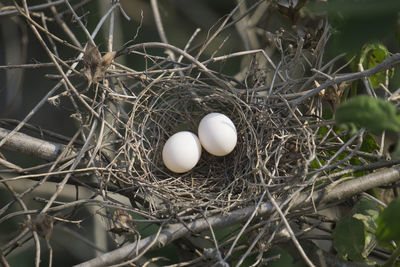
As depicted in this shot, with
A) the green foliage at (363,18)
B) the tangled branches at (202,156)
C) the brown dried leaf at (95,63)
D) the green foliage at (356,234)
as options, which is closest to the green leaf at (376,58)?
the tangled branches at (202,156)

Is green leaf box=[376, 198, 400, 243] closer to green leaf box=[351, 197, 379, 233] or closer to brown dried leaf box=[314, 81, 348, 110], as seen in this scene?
green leaf box=[351, 197, 379, 233]

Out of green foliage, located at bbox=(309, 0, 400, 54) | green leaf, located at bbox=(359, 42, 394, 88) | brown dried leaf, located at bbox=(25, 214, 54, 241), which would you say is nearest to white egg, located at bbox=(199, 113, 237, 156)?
green leaf, located at bbox=(359, 42, 394, 88)

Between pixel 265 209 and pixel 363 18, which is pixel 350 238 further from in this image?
pixel 363 18

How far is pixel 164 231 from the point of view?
1.04m

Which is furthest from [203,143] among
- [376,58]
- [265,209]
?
[376,58]

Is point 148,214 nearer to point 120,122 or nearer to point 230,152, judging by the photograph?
point 120,122

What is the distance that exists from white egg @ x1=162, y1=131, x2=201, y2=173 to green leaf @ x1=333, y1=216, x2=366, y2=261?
1.44 feet

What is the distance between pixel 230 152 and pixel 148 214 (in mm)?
409

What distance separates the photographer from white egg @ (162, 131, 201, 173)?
134cm

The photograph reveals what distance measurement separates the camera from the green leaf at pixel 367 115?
0.56 m

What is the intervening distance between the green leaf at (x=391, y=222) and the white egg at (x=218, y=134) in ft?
2.26

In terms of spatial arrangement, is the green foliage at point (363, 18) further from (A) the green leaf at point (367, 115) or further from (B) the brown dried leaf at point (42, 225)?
(B) the brown dried leaf at point (42, 225)

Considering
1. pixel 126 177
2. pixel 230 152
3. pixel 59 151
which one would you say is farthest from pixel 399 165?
pixel 59 151

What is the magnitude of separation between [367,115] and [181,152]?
2.69ft
